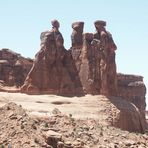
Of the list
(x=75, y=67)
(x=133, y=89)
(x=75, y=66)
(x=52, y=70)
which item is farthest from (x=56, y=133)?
(x=133, y=89)

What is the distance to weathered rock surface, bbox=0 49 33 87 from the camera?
94406 millimetres

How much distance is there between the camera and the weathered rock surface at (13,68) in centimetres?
9441

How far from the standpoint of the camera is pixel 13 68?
3812 inches

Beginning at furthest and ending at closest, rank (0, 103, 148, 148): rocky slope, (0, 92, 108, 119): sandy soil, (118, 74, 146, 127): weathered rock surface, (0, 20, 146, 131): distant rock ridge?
(118, 74, 146, 127): weathered rock surface → (0, 20, 146, 131): distant rock ridge → (0, 92, 108, 119): sandy soil → (0, 103, 148, 148): rocky slope

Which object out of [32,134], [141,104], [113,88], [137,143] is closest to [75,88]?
[113,88]

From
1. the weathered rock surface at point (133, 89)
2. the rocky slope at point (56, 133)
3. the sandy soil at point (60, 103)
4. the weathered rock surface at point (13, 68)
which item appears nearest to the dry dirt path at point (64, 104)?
the sandy soil at point (60, 103)

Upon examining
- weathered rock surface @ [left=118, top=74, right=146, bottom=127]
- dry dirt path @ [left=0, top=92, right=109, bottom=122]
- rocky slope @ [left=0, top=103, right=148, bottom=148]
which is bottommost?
rocky slope @ [left=0, top=103, right=148, bottom=148]

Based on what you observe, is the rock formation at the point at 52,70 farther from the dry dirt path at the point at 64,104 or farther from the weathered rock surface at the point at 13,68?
the weathered rock surface at the point at 13,68

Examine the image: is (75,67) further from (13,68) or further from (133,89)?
(133,89)

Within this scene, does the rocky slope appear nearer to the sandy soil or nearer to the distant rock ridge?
the sandy soil

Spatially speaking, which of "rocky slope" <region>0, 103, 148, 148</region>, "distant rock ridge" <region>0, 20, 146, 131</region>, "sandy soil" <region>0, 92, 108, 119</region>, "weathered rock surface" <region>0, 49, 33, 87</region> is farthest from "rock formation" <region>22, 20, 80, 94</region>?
"weathered rock surface" <region>0, 49, 33, 87</region>

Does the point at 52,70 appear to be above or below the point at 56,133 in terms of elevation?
above

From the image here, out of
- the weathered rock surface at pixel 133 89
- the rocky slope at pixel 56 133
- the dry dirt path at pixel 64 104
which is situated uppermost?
the weathered rock surface at pixel 133 89

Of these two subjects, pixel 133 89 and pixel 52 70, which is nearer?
pixel 52 70
